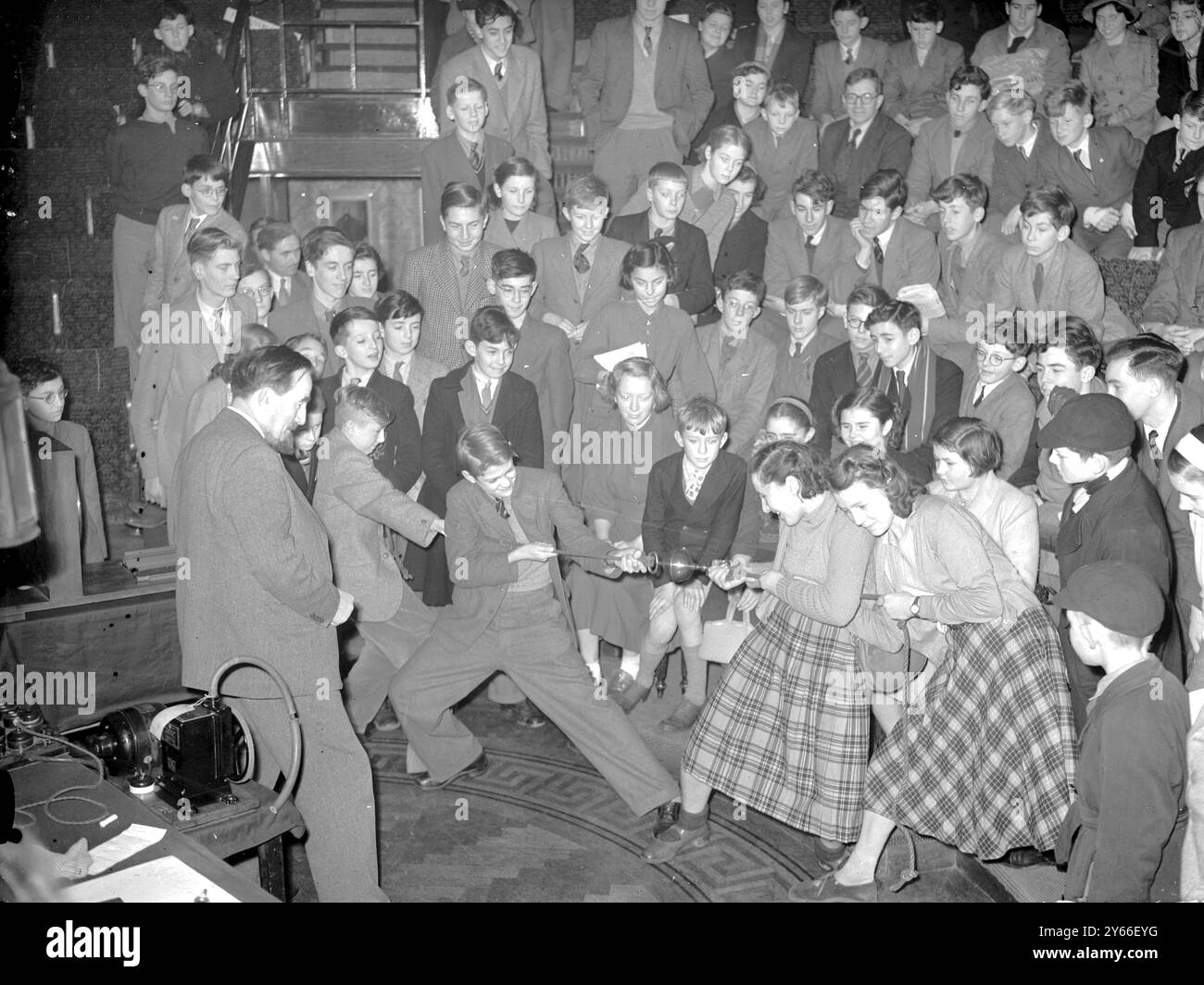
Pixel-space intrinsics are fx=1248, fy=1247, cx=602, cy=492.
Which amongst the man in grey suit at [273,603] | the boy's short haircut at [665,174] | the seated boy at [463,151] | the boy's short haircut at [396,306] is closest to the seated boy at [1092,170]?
the boy's short haircut at [665,174]

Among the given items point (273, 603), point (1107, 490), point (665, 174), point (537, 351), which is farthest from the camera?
point (665, 174)

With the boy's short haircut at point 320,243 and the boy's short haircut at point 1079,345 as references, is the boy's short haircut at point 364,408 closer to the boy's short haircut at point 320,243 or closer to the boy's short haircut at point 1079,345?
the boy's short haircut at point 320,243

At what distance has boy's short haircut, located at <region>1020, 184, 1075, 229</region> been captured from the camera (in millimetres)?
6121

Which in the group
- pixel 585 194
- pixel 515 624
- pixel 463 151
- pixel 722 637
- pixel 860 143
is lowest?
pixel 722 637

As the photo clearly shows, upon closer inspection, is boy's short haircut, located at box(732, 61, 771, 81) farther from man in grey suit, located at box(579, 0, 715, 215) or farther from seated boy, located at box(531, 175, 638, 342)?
seated boy, located at box(531, 175, 638, 342)

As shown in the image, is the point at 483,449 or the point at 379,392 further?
the point at 379,392

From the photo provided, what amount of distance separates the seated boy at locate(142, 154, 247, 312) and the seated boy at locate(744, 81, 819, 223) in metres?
3.04

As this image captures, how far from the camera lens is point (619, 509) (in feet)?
19.7

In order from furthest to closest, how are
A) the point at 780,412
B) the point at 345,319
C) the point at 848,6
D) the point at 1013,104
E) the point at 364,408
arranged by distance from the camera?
1. the point at 848,6
2. the point at 1013,104
3. the point at 345,319
4. the point at 780,412
5. the point at 364,408

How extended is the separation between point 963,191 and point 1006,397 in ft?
4.47

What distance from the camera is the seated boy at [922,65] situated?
26.3 feet

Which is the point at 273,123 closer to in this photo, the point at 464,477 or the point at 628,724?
the point at 464,477

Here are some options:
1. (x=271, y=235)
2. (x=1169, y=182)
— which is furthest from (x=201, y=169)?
(x=1169, y=182)

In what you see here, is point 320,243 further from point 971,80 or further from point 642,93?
point 971,80
